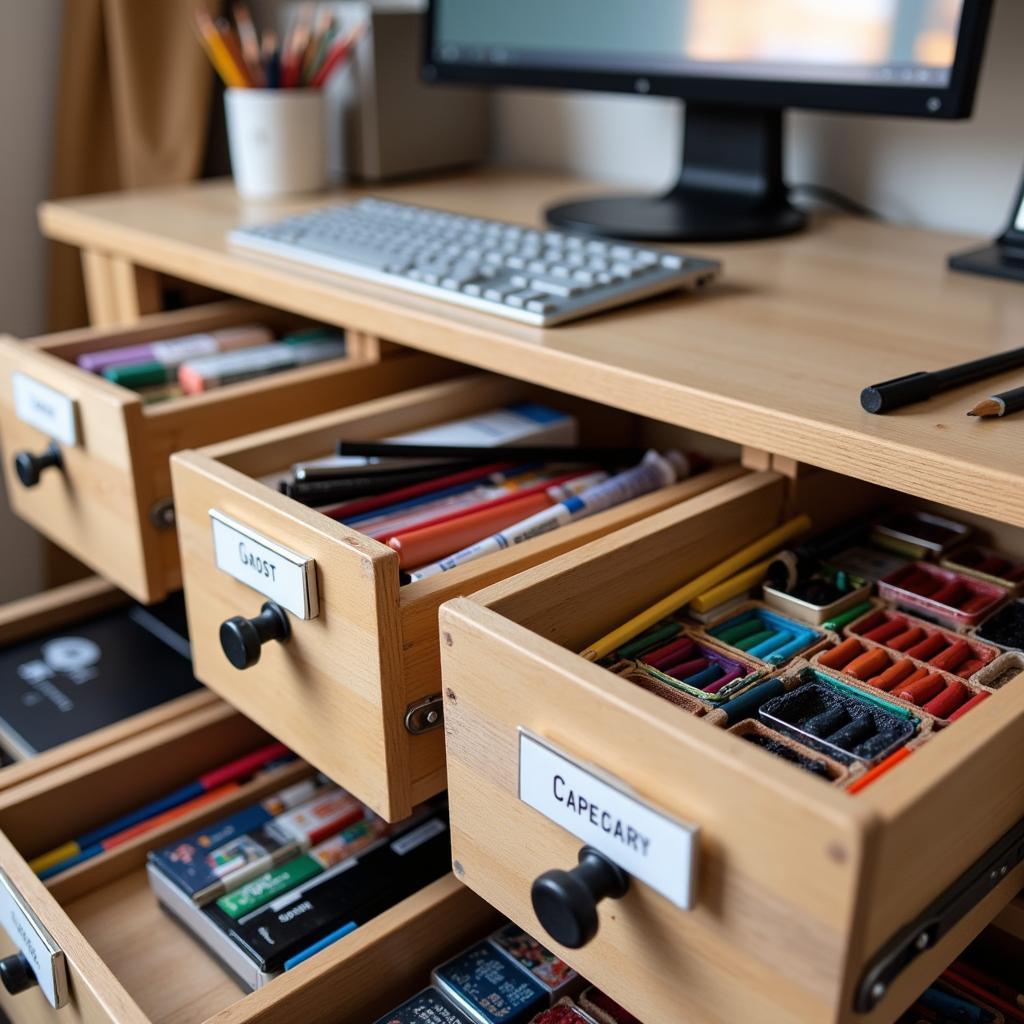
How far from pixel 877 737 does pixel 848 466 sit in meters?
0.14

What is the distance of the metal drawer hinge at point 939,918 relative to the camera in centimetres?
45

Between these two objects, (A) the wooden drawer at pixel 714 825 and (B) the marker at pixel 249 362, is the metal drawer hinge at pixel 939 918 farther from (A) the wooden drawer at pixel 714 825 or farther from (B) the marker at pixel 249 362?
(B) the marker at pixel 249 362

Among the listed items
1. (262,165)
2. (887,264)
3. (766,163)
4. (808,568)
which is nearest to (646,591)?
(808,568)

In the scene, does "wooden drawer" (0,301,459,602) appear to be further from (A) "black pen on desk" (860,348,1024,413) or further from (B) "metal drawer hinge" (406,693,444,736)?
(A) "black pen on desk" (860,348,1024,413)

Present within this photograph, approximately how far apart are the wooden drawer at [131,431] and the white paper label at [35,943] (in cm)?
25

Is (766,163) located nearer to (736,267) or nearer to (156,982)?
(736,267)

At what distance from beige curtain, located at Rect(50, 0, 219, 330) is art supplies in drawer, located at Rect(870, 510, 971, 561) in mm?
1115

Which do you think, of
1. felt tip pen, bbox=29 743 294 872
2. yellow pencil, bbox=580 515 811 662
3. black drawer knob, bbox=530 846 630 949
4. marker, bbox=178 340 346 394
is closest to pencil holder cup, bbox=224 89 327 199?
marker, bbox=178 340 346 394

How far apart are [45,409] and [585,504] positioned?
1.55 feet

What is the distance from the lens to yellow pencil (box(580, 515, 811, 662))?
2.15 feet

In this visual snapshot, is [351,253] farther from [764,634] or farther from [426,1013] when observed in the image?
[426,1013]

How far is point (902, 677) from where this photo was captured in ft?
2.12

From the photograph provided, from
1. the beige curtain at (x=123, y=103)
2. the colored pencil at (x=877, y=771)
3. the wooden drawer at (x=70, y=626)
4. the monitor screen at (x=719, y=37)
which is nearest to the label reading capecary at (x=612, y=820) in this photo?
the colored pencil at (x=877, y=771)

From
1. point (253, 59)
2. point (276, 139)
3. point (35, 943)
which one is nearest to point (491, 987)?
point (35, 943)
